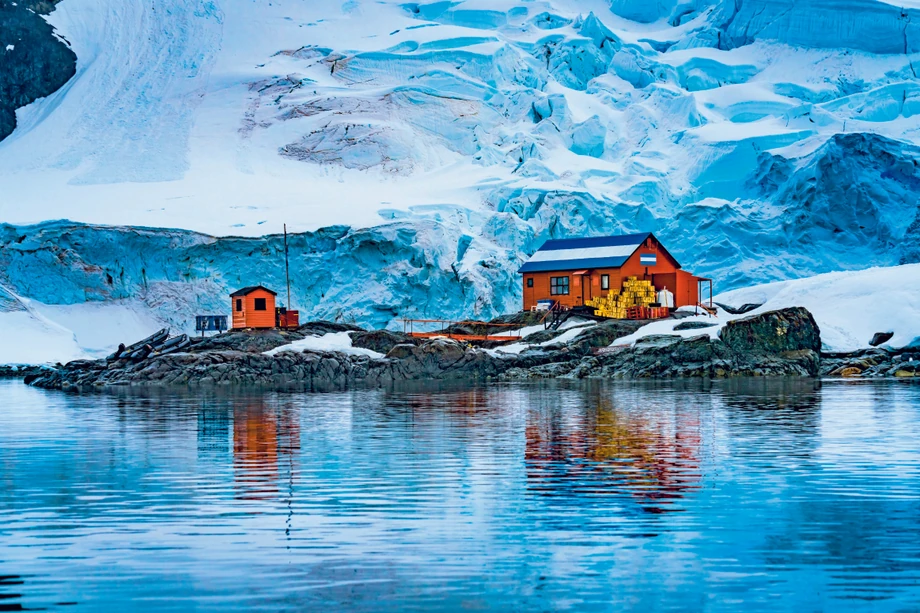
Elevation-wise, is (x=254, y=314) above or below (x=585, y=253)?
below

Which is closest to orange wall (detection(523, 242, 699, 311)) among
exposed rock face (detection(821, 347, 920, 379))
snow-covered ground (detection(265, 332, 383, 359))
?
exposed rock face (detection(821, 347, 920, 379))

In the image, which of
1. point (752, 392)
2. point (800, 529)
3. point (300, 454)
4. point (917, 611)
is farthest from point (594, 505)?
point (752, 392)

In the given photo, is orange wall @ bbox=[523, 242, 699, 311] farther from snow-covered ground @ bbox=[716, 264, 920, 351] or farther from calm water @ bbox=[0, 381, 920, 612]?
calm water @ bbox=[0, 381, 920, 612]

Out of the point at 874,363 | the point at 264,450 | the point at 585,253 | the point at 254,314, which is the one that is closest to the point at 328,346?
the point at 254,314

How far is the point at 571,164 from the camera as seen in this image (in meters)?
49.5

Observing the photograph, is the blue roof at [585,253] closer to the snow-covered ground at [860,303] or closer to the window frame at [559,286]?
the window frame at [559,286]

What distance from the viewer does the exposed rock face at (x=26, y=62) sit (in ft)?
182

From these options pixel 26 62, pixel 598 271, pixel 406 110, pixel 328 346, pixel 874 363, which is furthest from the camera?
pixel 26 62

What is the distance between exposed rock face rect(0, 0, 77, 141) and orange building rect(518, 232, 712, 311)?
29839 millimetres

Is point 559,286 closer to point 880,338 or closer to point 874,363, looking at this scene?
point 880,338

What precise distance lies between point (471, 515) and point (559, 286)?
31.7 m

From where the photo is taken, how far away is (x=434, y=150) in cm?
5241

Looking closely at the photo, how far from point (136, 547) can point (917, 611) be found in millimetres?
4943

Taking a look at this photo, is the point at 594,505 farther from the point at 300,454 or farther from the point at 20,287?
the point at 20,287
